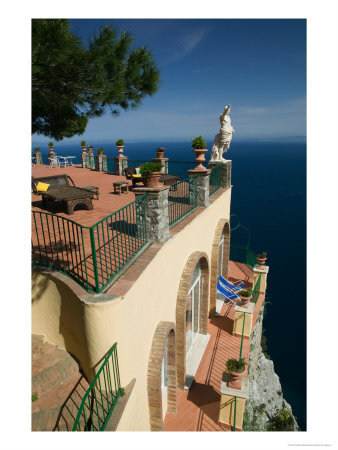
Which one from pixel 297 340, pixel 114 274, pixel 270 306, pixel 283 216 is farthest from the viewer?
pixel 283 216

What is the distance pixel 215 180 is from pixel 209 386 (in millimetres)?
7564

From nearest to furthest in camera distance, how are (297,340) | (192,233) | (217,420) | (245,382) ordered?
(245,382) → (217,420) → (192,233) → (297,340)

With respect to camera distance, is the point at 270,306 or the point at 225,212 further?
the point at 270,306

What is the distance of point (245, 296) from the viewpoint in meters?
8.84

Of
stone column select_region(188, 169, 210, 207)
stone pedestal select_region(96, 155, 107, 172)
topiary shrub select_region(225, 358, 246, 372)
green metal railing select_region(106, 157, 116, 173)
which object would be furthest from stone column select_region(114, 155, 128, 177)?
topiary shrub select_region(225, 358, 246, 372)

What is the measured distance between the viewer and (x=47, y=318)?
16.3ft

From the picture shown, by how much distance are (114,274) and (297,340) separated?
36.5 m

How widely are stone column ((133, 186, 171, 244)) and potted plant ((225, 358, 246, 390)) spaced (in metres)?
3.17

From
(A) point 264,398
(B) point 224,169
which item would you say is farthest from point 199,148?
(A) point 264,398

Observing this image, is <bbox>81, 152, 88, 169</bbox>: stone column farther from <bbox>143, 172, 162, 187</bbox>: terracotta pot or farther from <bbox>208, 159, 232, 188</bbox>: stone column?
<bbox>143, 172, 162, 187</bbox>: terracotta pot

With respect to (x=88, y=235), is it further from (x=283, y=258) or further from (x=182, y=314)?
(x=283, y=258)
